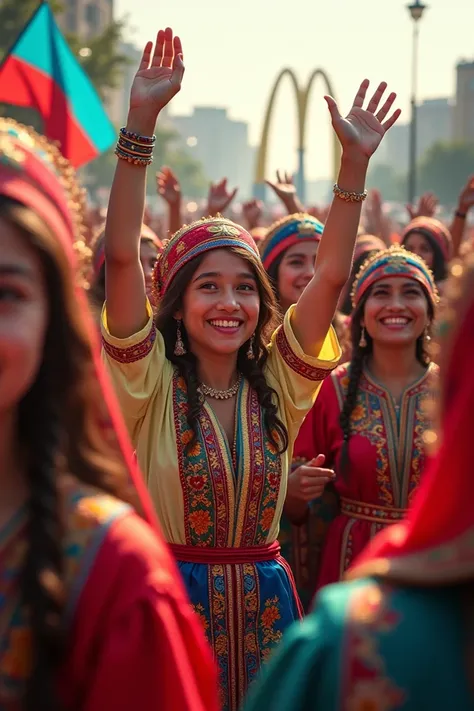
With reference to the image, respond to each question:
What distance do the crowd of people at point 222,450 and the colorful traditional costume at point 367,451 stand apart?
1 cm

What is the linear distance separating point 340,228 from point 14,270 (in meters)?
2.19

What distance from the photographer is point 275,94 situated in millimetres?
56562

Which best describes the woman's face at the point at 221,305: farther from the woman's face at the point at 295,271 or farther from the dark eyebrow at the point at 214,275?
the woman's face at the point at 295,271

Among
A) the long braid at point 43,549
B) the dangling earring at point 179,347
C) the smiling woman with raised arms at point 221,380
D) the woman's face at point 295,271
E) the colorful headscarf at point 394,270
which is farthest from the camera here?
the woman's face at point 295,271

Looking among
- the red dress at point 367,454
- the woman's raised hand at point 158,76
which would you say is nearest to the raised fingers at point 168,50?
the woman's raised hand at point 158,76

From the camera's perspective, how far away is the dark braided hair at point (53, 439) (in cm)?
176

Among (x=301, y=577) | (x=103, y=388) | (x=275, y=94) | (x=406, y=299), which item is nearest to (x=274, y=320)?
(x=406, y=299)

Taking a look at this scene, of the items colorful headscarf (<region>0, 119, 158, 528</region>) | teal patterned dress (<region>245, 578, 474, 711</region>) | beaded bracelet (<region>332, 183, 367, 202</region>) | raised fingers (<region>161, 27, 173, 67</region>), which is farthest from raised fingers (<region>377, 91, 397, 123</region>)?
teal patterned dress (<region>245, 578, 474, 711</region>)

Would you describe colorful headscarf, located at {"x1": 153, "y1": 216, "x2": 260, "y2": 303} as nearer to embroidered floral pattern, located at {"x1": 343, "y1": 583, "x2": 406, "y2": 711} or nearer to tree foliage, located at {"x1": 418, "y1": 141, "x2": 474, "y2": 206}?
embroidered floral pattern, located at {"x1": 343, "y1": 583, "x2": 406, "y2": 711}

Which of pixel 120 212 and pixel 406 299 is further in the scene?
pixel 406 299

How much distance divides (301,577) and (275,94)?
174ft

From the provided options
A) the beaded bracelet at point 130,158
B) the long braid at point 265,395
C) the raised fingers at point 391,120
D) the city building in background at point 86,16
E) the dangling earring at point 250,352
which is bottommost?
the long braid at point 265,395

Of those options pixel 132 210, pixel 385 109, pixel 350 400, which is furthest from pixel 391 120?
pixel 350 400

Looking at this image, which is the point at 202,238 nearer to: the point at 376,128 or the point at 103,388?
the point at 376,128
